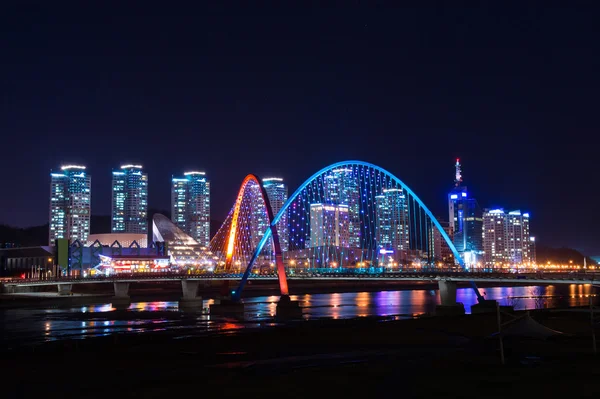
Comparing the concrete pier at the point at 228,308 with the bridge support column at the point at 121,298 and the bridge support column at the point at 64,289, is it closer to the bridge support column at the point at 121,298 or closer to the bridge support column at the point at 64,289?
the bridge support column at the point at 121,298

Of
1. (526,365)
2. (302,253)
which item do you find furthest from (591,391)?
(302,253)

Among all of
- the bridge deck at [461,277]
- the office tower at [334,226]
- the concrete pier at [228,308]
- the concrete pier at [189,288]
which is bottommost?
the concrete pier at [228,308]

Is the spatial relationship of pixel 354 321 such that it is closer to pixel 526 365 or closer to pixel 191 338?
pixel 191 338

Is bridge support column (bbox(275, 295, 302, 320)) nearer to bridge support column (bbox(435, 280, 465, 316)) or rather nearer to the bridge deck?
the bridge deck

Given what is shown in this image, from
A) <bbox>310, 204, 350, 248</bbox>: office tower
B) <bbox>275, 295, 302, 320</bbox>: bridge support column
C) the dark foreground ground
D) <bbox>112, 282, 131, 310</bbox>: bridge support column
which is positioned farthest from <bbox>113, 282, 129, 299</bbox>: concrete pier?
the dark foreground ground

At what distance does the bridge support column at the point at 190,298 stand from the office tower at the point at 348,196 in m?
47.1

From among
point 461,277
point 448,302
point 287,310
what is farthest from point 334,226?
point 448,302

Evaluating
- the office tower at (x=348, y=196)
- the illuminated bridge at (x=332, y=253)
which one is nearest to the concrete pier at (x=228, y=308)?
the illuminated bridge at (x=332, y=253)

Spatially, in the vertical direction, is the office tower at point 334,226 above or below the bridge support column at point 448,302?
above

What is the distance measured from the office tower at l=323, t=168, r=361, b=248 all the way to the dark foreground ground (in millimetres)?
97853

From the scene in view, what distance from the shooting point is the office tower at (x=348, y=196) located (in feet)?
474

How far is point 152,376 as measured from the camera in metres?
28.0

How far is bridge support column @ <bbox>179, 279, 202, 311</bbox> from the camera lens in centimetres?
9136

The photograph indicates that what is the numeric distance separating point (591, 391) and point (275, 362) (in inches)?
574
